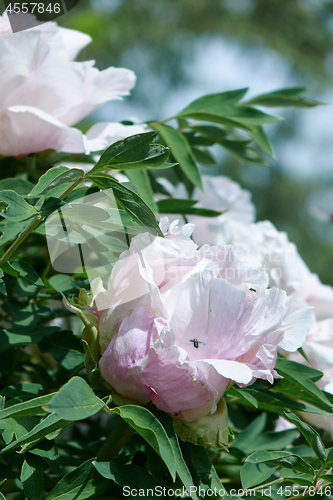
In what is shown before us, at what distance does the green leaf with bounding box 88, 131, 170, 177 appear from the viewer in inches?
8.5

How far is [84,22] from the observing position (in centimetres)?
282

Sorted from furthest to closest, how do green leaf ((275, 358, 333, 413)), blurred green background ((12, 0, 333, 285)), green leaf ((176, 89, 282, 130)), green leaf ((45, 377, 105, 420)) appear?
blurred green background ((12, 0, 333, 285))
green leaf ((176, 89, 282, 130))
green leaf ((275, 358, 333, 413))
green leaf ((45, 377, 105, 420))

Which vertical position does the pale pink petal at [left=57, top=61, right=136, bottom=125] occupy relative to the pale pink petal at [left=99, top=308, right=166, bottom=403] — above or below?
above

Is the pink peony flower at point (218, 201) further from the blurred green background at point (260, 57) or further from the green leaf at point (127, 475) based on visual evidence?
the blurred green background at point (260, 57)

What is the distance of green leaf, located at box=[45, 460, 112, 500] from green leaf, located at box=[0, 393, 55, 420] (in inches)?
1.8

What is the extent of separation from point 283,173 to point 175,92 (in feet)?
6.22

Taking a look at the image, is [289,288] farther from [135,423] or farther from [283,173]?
[283,173]

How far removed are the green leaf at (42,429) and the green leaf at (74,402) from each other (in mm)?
14

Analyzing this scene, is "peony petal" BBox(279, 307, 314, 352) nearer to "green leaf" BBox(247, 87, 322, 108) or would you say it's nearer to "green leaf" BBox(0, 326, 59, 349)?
"green leaf" BBox(0, 326, 59, 349)

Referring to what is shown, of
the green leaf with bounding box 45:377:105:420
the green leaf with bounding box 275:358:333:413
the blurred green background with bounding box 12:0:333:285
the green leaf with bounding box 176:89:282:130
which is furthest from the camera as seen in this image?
the blurred green background with bounding box 12:0:333:285

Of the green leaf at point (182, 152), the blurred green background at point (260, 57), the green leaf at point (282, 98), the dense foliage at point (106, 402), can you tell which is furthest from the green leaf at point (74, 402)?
the blurred green background at point (260, 57)

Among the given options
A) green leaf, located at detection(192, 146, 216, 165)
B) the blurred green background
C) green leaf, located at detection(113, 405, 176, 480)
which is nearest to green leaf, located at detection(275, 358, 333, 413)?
green leaf, located at detection(113, 405, 176, 480)

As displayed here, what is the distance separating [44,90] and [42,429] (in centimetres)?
20

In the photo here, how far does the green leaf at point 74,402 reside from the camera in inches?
6.7
